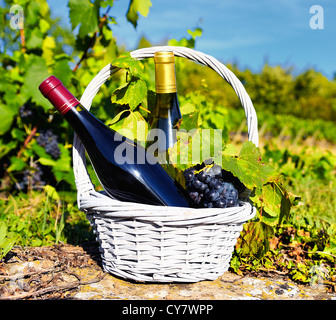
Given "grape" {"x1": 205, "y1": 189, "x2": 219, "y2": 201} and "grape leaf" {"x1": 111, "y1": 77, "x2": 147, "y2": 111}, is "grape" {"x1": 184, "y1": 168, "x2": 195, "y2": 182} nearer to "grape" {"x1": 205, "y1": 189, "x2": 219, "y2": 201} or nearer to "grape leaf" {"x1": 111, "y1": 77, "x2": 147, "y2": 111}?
"grape" {"x1": 205, "y1": 189, "x2": 219, "y2": 201}

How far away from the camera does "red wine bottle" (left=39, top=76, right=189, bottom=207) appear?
4.81ft

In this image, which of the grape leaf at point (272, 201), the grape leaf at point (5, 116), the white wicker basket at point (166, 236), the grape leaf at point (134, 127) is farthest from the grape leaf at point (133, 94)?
the grape leaf at point (5, 116)

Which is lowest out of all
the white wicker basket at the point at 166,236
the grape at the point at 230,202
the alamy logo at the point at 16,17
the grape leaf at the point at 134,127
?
the white wicker basket at the point at 166,236

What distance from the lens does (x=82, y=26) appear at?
237 cm

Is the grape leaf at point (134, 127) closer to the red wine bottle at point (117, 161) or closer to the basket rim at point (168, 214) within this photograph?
the red wine bottle at point (117, 161)

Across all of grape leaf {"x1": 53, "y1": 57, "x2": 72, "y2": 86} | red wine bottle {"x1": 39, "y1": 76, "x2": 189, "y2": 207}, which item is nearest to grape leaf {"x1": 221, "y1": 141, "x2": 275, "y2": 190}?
red wine bottle {"x1": 39, "y1": 76, "x2": 189, "y2": 207}

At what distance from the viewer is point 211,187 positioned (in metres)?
1.32

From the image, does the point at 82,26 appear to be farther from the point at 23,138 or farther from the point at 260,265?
the point at 260,265

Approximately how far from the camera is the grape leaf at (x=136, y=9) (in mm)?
2098

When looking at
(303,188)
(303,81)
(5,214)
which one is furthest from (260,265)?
(303,81)

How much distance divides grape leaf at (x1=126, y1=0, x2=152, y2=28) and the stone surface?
145cm

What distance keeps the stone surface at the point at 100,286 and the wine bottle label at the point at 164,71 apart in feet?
2.66

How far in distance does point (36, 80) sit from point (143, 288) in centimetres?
170

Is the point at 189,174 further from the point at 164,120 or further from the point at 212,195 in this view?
the point at 164,120
